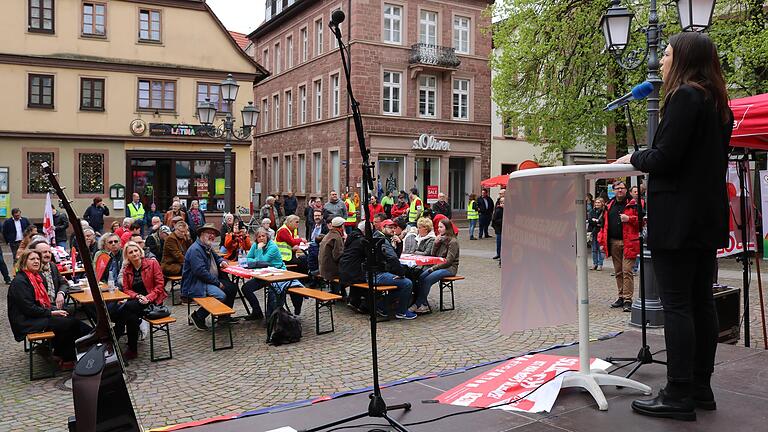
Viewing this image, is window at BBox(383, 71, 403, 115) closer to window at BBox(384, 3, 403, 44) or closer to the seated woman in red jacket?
window at BBox(384, 3, 403, 44)

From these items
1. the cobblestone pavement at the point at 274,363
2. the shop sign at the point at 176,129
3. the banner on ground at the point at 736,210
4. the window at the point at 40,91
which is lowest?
the cobblestone pavement at the point at 274,363

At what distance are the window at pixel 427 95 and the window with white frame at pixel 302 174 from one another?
7.77m

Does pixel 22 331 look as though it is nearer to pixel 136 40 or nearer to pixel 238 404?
pixel 238 404

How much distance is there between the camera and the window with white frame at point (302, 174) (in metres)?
38.3

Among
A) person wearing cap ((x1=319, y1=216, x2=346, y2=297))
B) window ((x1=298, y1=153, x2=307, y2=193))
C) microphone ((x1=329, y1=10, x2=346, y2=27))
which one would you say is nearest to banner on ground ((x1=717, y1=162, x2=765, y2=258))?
microphone ((x1=329, y1=10, x2=346, y2=27))

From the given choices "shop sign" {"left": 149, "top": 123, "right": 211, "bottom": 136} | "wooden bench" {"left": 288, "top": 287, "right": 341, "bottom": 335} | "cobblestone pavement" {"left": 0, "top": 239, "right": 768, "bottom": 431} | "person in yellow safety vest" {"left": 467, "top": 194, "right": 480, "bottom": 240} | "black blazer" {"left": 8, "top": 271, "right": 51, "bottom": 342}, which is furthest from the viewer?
"shop sign" {"left": 149, "top": 123, "right": 211, "bottom": 136}

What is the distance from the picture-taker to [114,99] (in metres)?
25.5

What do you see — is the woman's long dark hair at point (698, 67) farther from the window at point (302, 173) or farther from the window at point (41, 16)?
the window at point (302, 173)

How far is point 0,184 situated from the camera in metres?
23.9

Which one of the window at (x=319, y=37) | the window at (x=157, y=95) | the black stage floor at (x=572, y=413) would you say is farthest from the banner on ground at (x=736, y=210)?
the window at (x=319, y=37)

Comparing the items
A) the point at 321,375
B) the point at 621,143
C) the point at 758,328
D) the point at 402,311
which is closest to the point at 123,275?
the point at 321,375

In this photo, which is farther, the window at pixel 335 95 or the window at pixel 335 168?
the window at pixel 335 95

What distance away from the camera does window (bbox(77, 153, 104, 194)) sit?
82.6ft

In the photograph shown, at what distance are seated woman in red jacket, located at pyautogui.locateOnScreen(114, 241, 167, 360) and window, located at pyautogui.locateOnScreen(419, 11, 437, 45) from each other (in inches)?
1122
